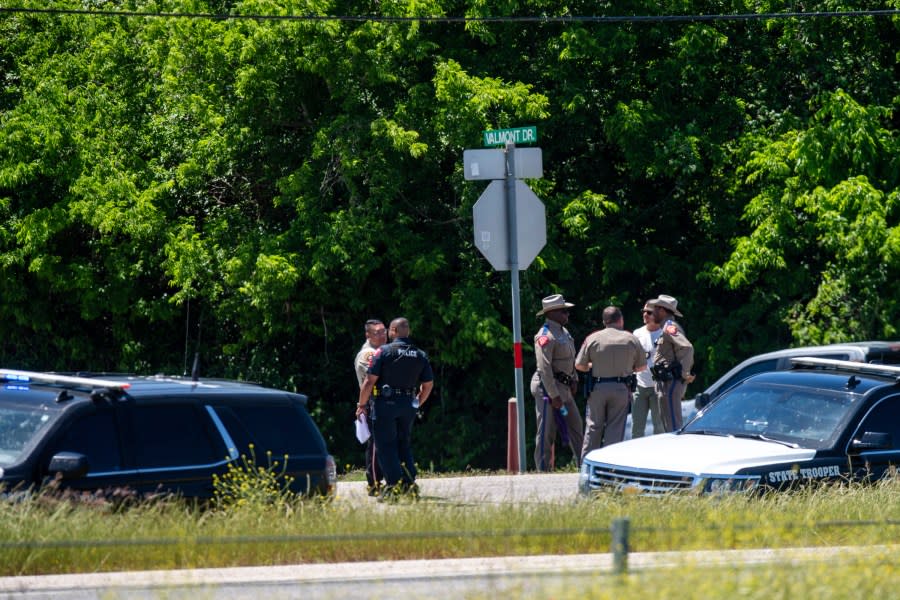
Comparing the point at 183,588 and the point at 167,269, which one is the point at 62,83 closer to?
the point at 167,269

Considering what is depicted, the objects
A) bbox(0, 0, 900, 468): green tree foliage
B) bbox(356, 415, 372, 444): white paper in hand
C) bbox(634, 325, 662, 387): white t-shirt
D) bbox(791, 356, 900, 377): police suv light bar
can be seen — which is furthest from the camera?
bbox(0, 0, 900, 468): green tree foliage

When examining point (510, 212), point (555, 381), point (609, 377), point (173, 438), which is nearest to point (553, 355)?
point (555, 381)

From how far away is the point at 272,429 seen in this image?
9062mm

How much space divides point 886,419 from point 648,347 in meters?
4.21

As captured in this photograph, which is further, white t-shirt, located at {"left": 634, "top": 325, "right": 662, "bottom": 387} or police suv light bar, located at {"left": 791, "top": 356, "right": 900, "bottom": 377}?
white t-shirt, located at {"left": 634, "top": 325, "right": 662, "bottom": 387}

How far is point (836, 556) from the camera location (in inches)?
285

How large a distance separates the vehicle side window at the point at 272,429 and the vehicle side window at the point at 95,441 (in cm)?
81

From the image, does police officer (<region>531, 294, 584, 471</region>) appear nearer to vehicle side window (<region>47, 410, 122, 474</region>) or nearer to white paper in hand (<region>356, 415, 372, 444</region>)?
white paper in hand (<region>356, 415, 372, 444</region>)

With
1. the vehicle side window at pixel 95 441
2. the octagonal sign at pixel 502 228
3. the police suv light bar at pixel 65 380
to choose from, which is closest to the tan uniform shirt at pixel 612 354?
the octagonal sign at pixel 502 228

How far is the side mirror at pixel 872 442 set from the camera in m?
9.73

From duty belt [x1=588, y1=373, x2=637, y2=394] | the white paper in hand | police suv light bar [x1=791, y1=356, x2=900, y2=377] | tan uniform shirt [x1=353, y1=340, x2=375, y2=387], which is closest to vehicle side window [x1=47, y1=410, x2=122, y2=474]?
the white paper in hand

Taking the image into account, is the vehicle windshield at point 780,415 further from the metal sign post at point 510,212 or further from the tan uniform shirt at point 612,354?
the metal sign post at point 510,212

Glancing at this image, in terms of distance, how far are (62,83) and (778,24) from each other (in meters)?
10.6

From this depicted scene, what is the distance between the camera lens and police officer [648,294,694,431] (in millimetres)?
13664
